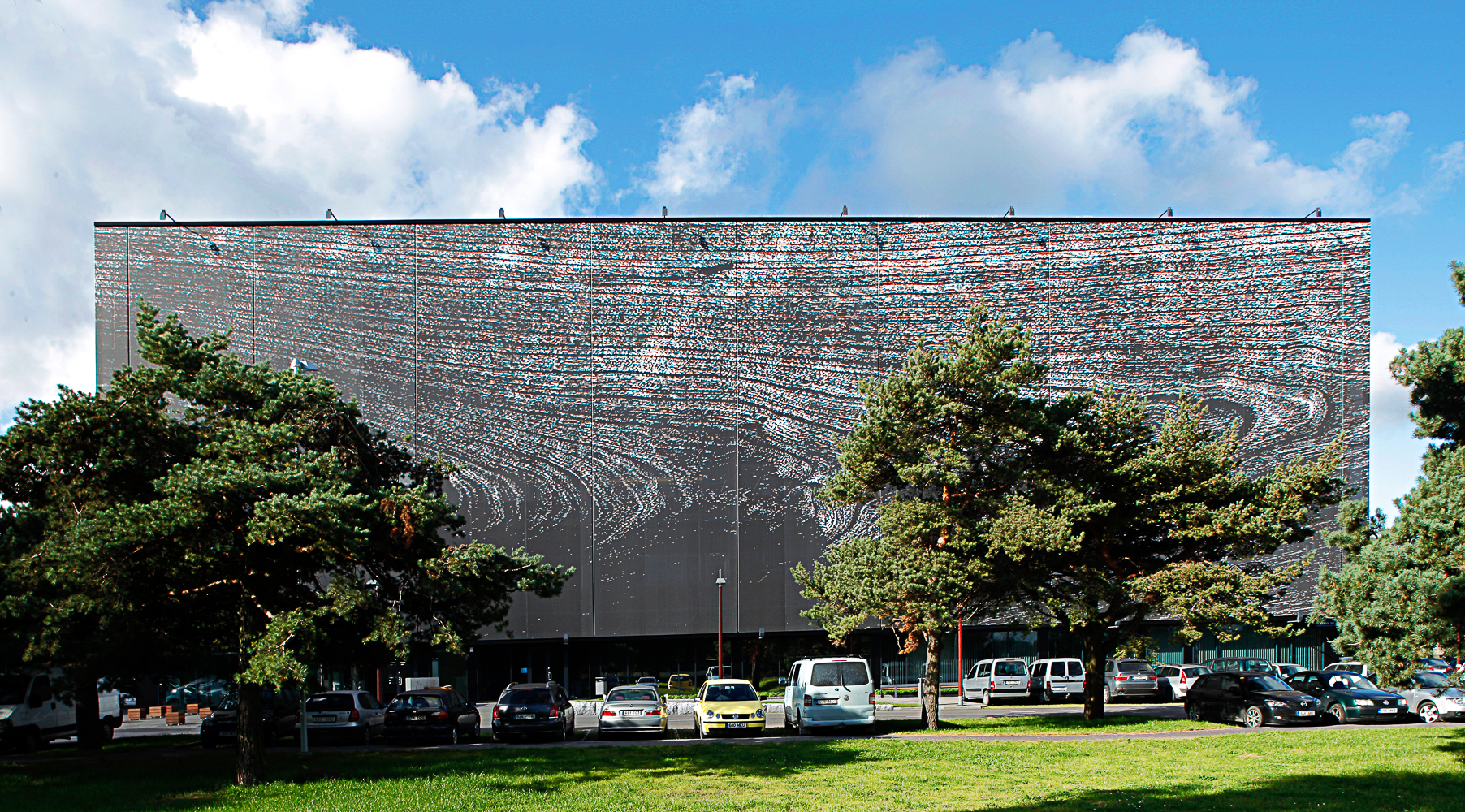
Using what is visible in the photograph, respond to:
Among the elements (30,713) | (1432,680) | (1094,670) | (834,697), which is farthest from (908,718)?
(30,713)

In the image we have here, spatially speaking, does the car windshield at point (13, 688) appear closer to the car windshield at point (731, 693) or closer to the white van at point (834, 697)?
the car windshield at point (731, 693)

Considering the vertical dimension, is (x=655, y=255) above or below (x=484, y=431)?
above

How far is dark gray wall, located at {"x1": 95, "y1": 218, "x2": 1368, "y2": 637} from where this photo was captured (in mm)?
42094

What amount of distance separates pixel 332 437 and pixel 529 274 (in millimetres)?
27724

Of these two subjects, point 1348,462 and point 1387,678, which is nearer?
point 1387,678

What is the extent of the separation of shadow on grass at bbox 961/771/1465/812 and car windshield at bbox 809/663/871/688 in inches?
409

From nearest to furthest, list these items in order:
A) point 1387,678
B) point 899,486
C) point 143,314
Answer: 1. point 1387,678
2. point 143,314
3. point 899,486

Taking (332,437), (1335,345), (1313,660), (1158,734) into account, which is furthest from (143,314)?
(1313,660)

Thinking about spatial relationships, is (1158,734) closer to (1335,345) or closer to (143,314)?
(143,314)

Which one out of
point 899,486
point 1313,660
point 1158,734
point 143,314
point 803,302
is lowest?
point 1313,660

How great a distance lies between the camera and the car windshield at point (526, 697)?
23.6m

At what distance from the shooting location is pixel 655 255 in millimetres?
43844

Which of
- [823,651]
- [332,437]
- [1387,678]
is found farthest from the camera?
[823,651]

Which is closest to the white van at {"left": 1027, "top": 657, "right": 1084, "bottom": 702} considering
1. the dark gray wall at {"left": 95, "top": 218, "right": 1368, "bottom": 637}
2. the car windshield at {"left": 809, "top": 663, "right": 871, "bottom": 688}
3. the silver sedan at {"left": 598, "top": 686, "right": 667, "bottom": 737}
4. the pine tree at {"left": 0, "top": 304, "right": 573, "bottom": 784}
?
the dark gray wall at {"left": 95, "top": 218, "right": 1368, "bottom": 637}
